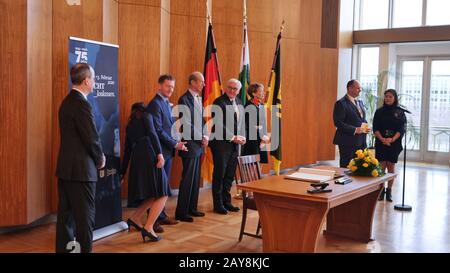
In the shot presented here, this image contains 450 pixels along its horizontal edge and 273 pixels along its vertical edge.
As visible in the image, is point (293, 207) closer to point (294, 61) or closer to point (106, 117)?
point (106, 117)

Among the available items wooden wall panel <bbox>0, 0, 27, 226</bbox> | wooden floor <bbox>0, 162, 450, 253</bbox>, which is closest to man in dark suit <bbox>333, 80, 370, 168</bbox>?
wooden floor <bbox>0, 162, 450, 253</bbox>

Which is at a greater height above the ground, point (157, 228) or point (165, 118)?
point (165, 118)

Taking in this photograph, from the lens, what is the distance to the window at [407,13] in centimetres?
1048

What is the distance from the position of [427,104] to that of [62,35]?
8.43 m

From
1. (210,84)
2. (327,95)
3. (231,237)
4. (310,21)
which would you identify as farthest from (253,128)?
(327,95)

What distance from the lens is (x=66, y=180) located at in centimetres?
336

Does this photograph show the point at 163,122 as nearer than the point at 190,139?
Yes

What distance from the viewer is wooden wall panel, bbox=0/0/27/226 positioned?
4.23 meters

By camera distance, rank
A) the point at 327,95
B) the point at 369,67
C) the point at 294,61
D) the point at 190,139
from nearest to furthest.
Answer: the point at 190,139 < the point at 294,61 < the point at 327,95 < the point at 369,67

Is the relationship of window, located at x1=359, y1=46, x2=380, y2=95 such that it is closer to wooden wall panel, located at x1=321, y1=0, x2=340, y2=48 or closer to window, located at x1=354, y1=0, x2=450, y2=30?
window, located at x1=354, y1=0, x2=450, y2=30

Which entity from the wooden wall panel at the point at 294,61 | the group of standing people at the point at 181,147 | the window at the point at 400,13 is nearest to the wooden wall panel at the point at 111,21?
the group of standing people at the point at 181,147

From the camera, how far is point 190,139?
16.9ft

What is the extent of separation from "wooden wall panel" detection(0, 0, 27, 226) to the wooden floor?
38 cm
